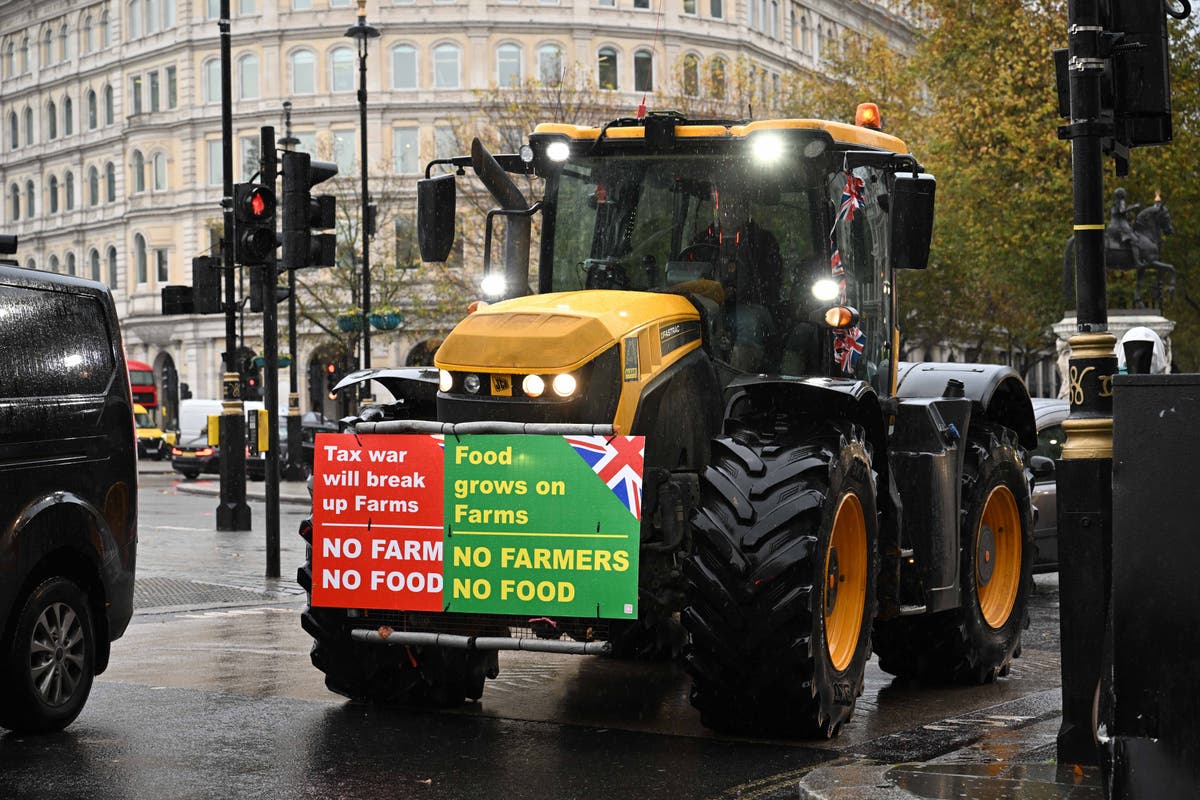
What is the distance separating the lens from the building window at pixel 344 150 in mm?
78938

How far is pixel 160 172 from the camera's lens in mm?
88000

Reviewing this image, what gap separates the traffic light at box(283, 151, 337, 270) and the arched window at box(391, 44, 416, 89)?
66515mm

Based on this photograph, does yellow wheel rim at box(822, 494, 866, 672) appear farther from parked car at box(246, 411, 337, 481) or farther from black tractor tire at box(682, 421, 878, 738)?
parked car at box(246, 411, 337, 481)

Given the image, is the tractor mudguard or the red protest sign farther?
the tractor mudguard

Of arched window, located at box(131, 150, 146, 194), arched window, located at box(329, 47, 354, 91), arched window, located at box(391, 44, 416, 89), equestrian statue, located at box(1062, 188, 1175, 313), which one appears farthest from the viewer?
arched window, located at box(131, 150, 146, 194)

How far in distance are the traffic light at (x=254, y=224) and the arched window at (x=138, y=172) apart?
74.7 metres

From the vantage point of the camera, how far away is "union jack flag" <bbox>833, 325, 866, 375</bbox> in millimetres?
9930

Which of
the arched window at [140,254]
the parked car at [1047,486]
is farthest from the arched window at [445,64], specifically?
the parked car at [1047,486]

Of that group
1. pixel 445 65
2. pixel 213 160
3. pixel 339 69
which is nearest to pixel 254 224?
pixel 445 65

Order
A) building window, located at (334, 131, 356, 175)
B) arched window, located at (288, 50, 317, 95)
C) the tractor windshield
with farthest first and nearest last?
arched window, located at (288, 50, 317, 95)
building window, located at (334, 131, 356, 175)
the tractor windshield

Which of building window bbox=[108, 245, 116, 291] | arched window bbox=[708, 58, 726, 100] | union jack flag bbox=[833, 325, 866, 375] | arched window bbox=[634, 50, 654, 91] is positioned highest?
arched window bbox=[634, 50, 654, 91]

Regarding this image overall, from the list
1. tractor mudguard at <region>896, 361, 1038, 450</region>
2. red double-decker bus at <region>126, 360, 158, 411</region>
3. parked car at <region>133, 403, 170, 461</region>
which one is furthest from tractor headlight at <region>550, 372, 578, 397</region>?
red double-decker bus at <region>126, 360, 158, 411</region>

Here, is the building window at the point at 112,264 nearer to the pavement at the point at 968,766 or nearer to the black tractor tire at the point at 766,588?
the pavement at the point at 968,766

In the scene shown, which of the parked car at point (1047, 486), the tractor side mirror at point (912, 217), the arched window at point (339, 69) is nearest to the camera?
the tractor side mirror at point (912, 217)
